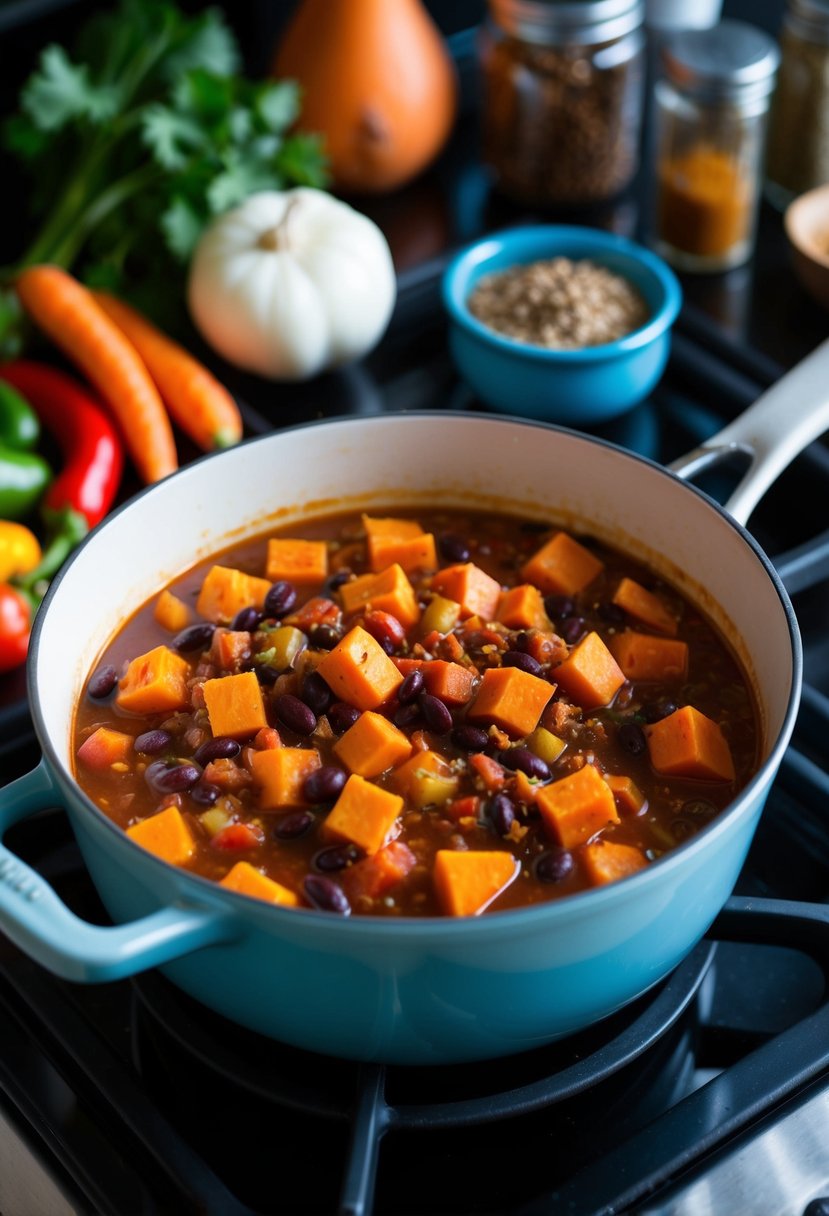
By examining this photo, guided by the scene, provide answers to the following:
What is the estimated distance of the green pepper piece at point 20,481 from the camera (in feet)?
8.36

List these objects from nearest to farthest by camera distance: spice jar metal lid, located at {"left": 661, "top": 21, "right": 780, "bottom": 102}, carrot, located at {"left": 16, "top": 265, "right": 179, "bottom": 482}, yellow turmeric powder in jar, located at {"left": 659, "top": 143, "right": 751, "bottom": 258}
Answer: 1. carrot, located at {"left": 16, "top": 265, "right": 179, "bottom": 482}
2. spice jar metal lid, located at {"left": 661, "top": 21, "right": 780, "bottom": 102}
3. yellow turmeric powder in jar, located at {"left": 659, "top": 143, "right": 751, "bottom": 258}

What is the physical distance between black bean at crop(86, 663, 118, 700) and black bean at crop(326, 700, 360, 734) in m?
0.35

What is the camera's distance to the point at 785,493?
8.39ft

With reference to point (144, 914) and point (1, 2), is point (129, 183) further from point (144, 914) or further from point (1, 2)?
point (144, 914)

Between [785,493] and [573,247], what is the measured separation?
2.49ft

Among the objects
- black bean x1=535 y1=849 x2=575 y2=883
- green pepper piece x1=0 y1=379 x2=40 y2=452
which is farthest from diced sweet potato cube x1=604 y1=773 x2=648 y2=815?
green pepper piece x1=0 y1=379 x2=40 y2=452

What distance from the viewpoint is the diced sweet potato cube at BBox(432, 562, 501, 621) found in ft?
6.82

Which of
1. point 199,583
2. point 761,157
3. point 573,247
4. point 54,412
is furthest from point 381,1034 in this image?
point 761,157

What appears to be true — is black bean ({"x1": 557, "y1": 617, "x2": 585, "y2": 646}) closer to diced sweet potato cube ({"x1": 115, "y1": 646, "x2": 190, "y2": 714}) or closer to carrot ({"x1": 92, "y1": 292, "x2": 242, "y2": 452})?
diced sweet potato cube ({"x1": 115, "y1": 646, "x2": 190, "y2": 714})

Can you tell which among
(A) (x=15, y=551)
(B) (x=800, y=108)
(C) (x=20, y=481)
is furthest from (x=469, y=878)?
(B) (x=800, y=108)

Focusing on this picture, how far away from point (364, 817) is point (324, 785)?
0.24 feet

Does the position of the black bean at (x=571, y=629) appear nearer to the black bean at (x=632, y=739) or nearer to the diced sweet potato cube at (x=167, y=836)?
the black bean at (x=632, y=739)

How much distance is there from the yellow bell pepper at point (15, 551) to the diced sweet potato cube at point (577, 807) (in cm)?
116

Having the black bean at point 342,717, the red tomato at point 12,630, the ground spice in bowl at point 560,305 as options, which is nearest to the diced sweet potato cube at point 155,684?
the black bean at point 342,717
